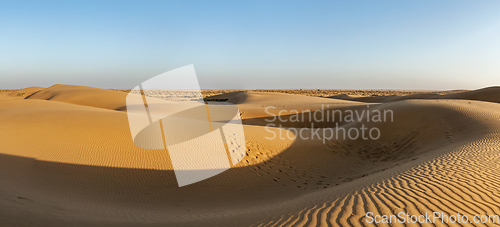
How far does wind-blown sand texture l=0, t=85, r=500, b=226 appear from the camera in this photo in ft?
15.0

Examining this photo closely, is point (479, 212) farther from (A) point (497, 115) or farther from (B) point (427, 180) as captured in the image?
(A) point (497, 115)

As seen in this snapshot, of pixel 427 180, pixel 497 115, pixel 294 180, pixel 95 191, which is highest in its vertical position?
pixel 497 115

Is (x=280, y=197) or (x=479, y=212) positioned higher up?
(x=479, y=212)

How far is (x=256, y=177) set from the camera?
9.67 m

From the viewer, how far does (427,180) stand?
568 cm

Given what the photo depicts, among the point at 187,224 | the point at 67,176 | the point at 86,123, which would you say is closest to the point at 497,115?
the point at 187,224

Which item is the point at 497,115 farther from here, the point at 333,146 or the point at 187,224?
the point at 187,224

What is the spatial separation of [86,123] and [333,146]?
1309 cm

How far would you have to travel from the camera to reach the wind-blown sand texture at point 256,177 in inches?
180

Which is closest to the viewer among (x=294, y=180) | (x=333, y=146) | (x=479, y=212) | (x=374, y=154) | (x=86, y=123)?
(x=479, y=212)

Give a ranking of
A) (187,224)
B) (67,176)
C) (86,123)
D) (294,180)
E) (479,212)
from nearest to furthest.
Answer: (479,212), (187,224), (67,176), (294,180), (86,123)

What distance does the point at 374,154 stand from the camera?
42.8ft

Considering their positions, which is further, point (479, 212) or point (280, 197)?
point (280, 197)

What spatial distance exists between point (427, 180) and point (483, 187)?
0.95m
